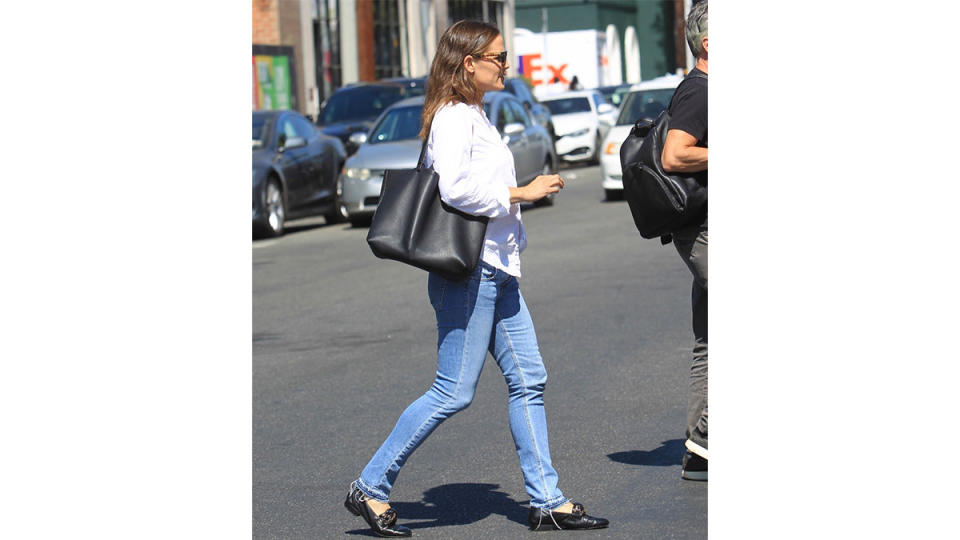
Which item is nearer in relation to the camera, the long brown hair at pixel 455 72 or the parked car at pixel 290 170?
the long brown hair at pixel 455 72

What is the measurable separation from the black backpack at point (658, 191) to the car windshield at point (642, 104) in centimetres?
1552

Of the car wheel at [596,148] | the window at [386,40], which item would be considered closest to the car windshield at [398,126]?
the car wheel at [596,148]

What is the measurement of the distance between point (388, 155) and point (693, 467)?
12754mm

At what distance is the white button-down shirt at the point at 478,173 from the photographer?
488 centimetres

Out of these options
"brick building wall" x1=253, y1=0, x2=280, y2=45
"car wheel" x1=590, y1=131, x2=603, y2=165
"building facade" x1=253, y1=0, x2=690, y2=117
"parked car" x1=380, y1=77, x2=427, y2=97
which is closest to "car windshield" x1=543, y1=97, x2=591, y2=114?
"car wheel" x1=590, y1=131, x2=603, y2=165

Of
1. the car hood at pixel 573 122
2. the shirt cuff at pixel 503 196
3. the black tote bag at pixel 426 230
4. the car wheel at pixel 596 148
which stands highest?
the shirt cuff at pixel 503 196

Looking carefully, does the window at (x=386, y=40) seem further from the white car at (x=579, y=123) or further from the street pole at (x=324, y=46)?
the white car at (x=579, y=123)

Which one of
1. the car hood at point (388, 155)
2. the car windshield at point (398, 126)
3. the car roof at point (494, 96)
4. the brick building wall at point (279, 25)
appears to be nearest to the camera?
the car hood at point (388, 155)

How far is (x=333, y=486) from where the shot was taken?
606 centimetres

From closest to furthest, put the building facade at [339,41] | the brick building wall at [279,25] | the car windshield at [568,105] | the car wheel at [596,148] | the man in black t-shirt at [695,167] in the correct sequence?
1. the man in black t-shirt at [695,167]
2. the car wheel at [596,148]
3. the car windshield at [568,105]
4. the building facade at [339,41]
5. the brick building wall at [279,25]

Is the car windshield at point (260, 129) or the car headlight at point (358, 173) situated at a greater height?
the car windshield at point (260, 129)
